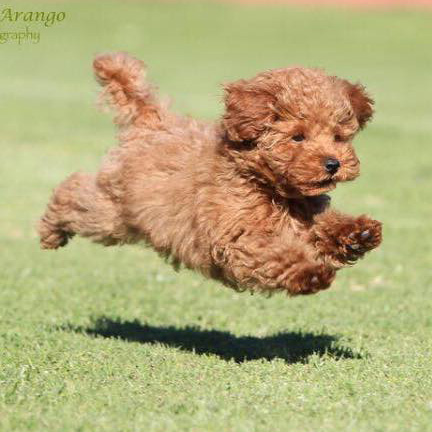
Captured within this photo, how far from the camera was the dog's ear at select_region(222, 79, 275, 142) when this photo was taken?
19.6 feet

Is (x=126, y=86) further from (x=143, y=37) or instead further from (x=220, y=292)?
(x=143, y=37)

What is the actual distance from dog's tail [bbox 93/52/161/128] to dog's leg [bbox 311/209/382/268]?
5.84ft

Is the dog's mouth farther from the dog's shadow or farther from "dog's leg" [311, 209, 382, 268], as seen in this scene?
the dog's shadow

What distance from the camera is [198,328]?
791 centimetres

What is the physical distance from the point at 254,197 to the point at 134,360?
4.10ft

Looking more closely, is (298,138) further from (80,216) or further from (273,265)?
(80,216)

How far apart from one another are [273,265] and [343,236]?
0.43 meters

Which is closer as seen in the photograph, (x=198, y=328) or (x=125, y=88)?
(x=125, y=88)

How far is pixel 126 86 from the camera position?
751cm

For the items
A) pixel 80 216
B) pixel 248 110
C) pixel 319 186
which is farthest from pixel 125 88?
pixel 319 186

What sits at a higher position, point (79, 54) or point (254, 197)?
point (79, 54)

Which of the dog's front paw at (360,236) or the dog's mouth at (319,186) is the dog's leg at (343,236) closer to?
the dog's front paw at (360,236)

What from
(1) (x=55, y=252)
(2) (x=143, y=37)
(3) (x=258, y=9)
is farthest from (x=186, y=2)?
(1) (x=55, y=252)

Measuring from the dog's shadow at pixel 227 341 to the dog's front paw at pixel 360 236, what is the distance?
92cm
